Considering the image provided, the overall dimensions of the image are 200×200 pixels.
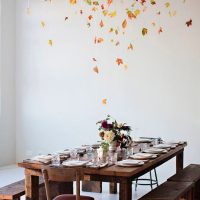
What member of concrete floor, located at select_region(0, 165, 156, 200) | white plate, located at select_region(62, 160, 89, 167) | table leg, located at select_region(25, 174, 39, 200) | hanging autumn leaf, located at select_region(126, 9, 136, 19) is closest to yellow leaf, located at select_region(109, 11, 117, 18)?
hanging autumn leaf, located at select_region(126, 9, 136, 19)

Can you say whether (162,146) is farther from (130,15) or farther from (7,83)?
(7,83)

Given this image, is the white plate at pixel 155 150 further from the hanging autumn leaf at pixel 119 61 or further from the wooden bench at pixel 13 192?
the hanging autumn leaf at pixel 119 61


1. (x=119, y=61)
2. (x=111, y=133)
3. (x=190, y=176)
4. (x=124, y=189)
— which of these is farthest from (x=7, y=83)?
(x=124, y=189)

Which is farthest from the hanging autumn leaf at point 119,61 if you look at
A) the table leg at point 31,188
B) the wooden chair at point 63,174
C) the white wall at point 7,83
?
the wooden chair at point 63,174

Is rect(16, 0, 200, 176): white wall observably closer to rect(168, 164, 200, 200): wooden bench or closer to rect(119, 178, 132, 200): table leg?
rect(168, 164, 200, 200): wooden bench

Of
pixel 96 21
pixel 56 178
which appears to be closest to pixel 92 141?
pixel 96 21

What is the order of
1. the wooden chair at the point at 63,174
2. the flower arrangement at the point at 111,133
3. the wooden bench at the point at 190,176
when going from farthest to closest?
the wooden bench at the point at 190,176
the flower arrangement at the point at 111,133
the wooden chair at the point at 63,174

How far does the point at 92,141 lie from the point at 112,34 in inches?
67.7

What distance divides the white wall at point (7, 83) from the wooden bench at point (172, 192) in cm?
387

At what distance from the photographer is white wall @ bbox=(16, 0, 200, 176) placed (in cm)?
611

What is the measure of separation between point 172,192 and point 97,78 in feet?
10.4

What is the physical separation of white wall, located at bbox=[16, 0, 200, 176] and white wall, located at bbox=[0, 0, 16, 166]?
11 centimetres

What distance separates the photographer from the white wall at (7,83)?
23.9 feet

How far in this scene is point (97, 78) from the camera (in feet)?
22.1
